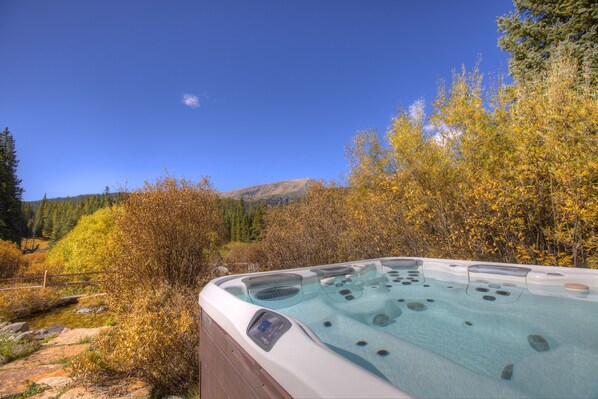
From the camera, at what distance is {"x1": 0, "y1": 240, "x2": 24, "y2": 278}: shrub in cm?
997

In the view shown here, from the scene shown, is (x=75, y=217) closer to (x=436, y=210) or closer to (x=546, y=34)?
(x=436, y=210)

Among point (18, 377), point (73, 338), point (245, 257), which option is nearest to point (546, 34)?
point (245, 257)

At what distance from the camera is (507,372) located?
1.16 m

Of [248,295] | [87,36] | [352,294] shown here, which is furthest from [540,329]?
[87,36]

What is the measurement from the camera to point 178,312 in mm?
2896

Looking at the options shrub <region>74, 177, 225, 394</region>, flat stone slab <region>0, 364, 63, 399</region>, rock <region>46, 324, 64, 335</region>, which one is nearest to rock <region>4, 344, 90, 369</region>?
flat stone slab <region>0, 364, 63, 399</region>

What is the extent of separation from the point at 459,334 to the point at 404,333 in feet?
1.11

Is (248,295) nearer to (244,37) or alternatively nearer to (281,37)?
(244,37)

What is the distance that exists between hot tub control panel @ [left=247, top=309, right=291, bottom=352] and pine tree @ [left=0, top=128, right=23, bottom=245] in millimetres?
25518

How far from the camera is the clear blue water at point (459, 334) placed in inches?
38.4

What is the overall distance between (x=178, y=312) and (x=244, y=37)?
689cm

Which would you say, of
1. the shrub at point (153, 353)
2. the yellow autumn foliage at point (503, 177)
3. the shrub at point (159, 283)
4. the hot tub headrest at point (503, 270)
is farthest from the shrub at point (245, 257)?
the hot tub headrest at point (503, 270)

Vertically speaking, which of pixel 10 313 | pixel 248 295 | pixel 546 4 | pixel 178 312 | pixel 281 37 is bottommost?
pixel 10 313

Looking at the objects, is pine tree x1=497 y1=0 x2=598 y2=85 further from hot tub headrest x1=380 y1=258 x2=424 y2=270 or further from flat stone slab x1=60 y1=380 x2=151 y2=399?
flat stone slab x1=60 y1=380 x2=151 y2=399
